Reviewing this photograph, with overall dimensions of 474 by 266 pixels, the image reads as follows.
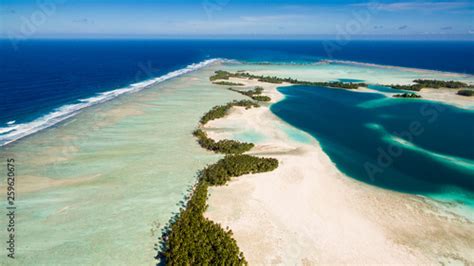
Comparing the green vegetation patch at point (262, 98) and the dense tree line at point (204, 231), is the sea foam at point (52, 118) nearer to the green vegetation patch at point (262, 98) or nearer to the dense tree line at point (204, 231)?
the dense tree line at point (204, 231)

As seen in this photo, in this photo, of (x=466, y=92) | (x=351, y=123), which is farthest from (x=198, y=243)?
(x=466, y=92)

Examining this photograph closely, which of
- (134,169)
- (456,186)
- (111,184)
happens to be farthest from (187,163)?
(456,186)

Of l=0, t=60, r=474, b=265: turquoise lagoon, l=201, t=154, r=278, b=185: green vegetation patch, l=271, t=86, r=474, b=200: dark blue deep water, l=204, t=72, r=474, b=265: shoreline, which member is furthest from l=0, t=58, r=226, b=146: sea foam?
l=271, t=86, r=474, b=200: dark blue deep water

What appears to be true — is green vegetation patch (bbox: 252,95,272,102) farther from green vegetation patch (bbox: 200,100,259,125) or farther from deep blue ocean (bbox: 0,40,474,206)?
green vegetation patch (bbox: 200,100,259,125)

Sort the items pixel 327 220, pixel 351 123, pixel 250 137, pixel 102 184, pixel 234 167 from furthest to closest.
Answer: pixel 351 123 → pixel 250 137 → pixel 234 167 → pixel 102 184 → pixel 327 220

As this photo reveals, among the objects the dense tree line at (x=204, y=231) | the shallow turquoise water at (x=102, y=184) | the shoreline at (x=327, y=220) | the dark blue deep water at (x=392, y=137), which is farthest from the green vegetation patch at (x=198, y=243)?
the dark blue deep water at (x=392, y=137)

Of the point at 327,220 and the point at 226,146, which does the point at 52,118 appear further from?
the point at 327,220
